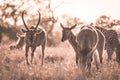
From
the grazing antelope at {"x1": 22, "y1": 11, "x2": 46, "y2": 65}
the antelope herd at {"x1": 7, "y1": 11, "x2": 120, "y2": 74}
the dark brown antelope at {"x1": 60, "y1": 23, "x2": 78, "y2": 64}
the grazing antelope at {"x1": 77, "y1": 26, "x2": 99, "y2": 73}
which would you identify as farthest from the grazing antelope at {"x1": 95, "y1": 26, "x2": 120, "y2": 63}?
the grazing antelope at {"x1": 77, "y1": 26, "x2": 99, "y2": 73}

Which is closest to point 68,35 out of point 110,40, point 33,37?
point 33,37

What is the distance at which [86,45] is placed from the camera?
11.4 metres

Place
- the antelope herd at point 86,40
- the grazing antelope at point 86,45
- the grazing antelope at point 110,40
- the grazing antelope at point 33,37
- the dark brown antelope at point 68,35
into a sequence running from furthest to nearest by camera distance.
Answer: the grazing antelope at point 110,40, the grazing antelope at point 33,37, the dark brown antelope at point 68,35, the antelope herd at point 86,40, the grazing antelope at point 86,45

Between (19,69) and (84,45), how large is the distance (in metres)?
2.06

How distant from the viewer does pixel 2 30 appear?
48031 millimetres

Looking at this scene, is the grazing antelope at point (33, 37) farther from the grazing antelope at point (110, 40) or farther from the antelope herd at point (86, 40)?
the grazing antelope at point (110, 40)

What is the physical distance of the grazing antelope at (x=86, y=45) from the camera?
10938mm

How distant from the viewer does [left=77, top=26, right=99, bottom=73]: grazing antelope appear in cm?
1094

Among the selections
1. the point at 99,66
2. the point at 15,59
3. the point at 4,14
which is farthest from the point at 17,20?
the point at 99,66

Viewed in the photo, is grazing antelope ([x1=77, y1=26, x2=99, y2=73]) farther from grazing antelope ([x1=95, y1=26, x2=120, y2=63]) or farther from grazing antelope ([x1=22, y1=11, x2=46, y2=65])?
grazing antelope ([x1=22, y1=11, x2=46, y2=65])

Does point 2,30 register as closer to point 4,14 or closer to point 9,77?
point 4,14

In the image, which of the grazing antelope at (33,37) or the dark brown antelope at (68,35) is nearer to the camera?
the dark brown antelope at (68,35)

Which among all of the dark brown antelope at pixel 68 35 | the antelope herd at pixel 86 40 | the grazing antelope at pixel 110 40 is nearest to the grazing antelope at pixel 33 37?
the antelope herd at pixel 86 40

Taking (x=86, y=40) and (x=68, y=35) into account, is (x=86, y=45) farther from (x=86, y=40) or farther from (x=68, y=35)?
(x=68, y=35)
